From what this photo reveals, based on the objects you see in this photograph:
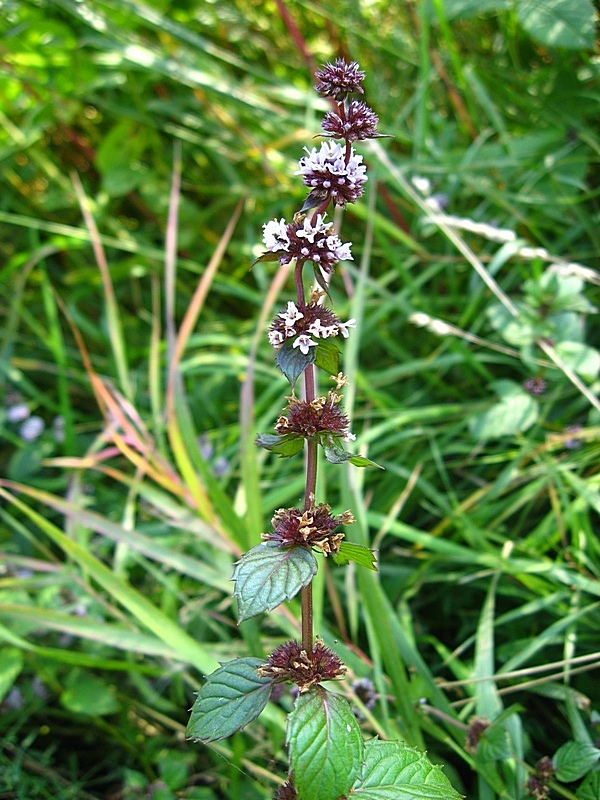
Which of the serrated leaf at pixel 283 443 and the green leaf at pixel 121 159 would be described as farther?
the green leaf at pixel 121 159

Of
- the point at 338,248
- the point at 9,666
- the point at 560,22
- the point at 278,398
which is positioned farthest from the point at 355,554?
the point at 560,22

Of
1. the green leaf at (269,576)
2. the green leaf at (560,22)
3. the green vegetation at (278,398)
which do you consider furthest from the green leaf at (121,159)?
the green leaf at (269,576)

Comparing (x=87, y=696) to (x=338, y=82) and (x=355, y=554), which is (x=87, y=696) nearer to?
(x=355, y=554)

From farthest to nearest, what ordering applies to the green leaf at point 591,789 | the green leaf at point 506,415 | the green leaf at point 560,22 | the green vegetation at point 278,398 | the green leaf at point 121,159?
the green leaf at point 121,159 < the green leaf at point 560,22 < the green leaf at point 506,415 < the green vegetation at point 278,398 < the green leaf at point 591,789

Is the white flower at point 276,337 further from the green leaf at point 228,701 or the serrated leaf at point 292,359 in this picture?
the green leaf at point 228,701

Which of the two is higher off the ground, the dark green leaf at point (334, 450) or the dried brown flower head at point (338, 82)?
the dried brown flower head at point (338, 82)

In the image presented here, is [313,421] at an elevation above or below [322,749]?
above

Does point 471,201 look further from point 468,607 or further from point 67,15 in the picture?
point 67,15
